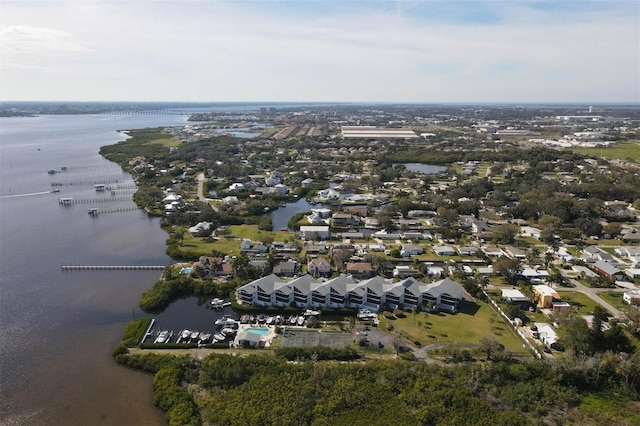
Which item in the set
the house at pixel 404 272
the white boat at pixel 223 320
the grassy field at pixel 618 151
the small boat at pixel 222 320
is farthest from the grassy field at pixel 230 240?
the grassy field at pixel 618 151

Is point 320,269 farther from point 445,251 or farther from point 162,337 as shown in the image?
point 162,337

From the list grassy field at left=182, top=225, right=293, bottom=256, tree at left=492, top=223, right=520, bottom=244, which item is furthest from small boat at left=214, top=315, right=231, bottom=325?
tree at left=492, top=223, right=520, bottom=244

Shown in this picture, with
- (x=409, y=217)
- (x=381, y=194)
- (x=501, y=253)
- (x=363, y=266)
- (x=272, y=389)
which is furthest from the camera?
(x=381, y=194)

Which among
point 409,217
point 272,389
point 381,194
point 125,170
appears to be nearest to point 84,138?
point 125,170

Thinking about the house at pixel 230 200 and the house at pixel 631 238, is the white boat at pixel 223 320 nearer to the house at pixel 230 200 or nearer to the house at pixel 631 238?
the house at pixel 230 200

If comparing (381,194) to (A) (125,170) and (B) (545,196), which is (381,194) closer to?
(B) (545,196)

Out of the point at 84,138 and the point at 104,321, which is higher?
the point at 84,138
